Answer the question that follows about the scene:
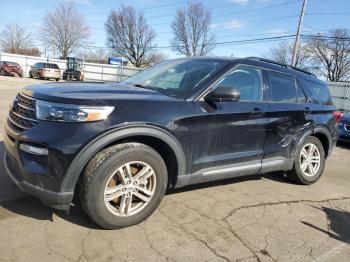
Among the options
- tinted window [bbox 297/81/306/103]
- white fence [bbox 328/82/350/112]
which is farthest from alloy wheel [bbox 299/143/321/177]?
white fence [bbox 328/82/350/112]

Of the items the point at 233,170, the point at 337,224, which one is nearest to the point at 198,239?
the point at 233,170

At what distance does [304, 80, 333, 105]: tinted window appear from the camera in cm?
568

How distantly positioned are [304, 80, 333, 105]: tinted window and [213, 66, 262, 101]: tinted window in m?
1.25

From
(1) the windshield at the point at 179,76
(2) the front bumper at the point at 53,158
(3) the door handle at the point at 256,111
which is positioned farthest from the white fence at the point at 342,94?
(2) the front bumper at the point at 53,158

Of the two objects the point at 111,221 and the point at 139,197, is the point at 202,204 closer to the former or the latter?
the point at 139,197

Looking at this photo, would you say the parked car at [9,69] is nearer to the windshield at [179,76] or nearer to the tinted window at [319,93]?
the windshield at [179,76]

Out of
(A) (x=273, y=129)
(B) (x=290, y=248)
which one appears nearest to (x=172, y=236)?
(B) (x=290, y=248)

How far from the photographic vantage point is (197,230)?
3.72m

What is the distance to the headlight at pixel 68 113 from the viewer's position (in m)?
3.22

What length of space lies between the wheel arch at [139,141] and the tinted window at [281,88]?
1.72m

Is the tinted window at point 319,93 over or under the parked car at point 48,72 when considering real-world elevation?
over

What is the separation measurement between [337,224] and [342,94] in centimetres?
1817

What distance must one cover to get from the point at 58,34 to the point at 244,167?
6373 centimetres

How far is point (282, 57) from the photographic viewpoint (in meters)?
62.8
